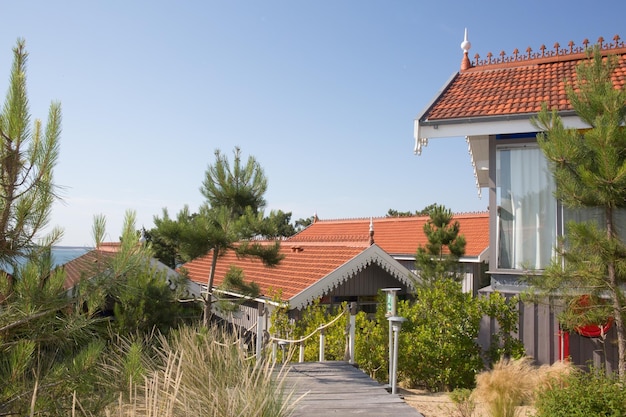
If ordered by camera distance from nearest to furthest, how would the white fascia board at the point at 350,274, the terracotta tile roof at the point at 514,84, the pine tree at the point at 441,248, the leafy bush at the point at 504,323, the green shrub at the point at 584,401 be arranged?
the green shrub at the point at 584,401 < the leafy bush at the point at 504,323 < the terracotta tile roof at the point at 514,84 < the white fascia board at the point at 350,274 < the pine tree at the point at 441,248

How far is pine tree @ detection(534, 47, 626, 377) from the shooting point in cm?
571

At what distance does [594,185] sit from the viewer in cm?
575

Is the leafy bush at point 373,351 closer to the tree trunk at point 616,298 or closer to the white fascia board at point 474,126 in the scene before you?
the white fascia board at point 474,126

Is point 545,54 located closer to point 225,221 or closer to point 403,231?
point 225,221

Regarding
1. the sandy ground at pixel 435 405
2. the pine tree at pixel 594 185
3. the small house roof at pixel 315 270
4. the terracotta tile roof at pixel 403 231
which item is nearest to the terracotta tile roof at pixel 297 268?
the small house roof at pixel 315 270

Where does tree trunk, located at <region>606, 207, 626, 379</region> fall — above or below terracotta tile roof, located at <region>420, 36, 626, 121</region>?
below

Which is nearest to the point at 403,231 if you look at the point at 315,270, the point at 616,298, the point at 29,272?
the point at 315,270

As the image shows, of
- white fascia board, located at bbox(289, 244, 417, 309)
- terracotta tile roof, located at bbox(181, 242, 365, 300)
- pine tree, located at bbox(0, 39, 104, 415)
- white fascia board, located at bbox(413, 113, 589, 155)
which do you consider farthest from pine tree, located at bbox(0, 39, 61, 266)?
white fascia board, located at bbox(289, 244, 417, 309)

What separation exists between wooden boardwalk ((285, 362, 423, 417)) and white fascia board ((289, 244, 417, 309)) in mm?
4431

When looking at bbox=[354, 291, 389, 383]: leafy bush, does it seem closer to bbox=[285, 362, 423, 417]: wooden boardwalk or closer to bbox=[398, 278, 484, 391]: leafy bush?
bbox=[398, 278, 484, 391]: leafy bush

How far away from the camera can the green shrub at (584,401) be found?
4953mm

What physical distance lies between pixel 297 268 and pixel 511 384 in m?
8.43

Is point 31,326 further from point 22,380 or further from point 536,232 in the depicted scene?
point 536,232

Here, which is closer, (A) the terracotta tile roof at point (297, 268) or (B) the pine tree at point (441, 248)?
(A) the terracotta tile roof at point (297, 268)
